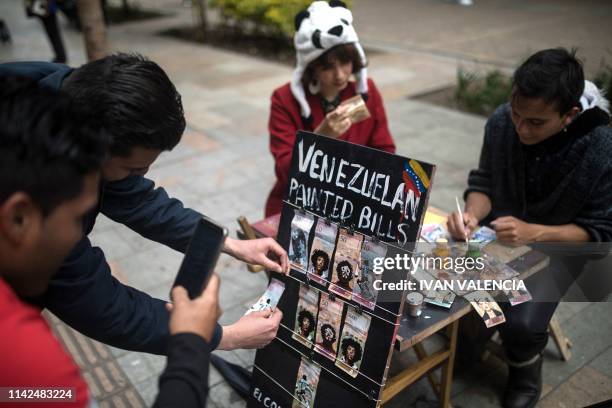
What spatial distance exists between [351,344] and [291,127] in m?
1.38

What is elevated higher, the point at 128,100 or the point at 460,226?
the point at 128,100

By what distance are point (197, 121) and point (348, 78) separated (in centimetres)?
390

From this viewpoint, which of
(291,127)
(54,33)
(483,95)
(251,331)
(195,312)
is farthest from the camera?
(54,33)

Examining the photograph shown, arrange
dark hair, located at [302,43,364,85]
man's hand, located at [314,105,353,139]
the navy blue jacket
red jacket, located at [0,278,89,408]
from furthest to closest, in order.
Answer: dark hair, located at [302,43,364,85]
man's hand, located at [314,105,353,139]
the navy blue jacket
red jacket, located at [0,278,89,408]

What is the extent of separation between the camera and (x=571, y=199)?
7.38ft

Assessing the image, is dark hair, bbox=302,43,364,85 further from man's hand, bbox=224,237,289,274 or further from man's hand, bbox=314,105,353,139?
man's hand, bbox=224,237,289,274

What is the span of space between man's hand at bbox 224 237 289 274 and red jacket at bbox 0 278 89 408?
94 centimetres

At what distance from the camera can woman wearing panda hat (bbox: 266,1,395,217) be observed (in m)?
2.57

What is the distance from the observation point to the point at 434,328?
1778 mm

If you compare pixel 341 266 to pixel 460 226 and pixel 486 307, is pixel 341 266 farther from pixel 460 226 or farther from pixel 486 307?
pixel 460 226

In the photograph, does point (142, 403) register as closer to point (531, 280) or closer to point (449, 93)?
point (531, 280)

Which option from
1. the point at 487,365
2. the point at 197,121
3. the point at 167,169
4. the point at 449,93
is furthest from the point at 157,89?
the point at 449,93

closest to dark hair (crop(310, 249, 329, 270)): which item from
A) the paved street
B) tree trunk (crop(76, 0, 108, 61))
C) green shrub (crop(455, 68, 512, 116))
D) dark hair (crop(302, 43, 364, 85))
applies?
the paved street

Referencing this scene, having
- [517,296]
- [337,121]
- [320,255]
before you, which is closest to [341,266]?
[320,255]
